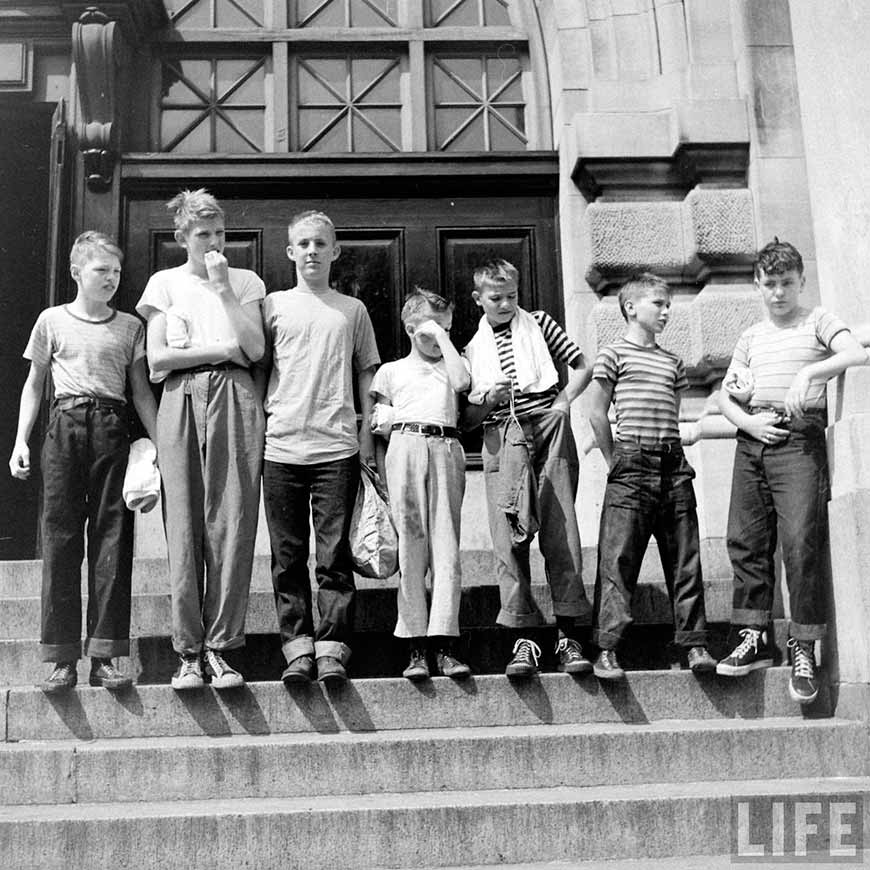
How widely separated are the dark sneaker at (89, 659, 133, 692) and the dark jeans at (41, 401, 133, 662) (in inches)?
2.5

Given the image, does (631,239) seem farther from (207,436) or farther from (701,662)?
(207,436)

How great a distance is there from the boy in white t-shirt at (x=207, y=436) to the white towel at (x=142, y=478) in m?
0.06

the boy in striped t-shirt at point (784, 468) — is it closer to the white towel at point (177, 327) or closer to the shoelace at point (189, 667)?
the shoelace at point (189, 667)

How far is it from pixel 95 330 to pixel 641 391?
2289mm

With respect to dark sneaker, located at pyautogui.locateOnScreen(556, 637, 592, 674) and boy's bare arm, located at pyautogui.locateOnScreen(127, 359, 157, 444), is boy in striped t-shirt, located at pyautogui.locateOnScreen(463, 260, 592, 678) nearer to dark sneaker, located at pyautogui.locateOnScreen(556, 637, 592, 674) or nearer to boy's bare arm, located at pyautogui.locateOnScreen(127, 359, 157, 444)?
dark sneaker, located at pyautogui.locateOnScreen(556, 637, 592, 674)

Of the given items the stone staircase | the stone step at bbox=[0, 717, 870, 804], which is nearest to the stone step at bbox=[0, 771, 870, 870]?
the stone staircase

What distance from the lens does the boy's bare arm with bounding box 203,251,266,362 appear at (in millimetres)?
4926

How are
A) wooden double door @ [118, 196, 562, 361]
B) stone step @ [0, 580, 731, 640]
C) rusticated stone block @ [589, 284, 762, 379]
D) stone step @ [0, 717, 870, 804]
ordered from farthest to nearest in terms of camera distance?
wooden double door @ [118, 196, 562, 361], rusticated stone block @ [589, 284, 762, 379], stone step @ [0, 580, 731, 640], stone step @ [0, 717, 870, 804]

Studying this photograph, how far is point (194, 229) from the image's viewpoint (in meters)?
5.09

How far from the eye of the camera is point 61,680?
4.70 metres

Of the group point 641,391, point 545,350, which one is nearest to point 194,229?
point 545,350

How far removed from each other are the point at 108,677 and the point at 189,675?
12.7 inches

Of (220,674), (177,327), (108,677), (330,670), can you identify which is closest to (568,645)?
(330,670)

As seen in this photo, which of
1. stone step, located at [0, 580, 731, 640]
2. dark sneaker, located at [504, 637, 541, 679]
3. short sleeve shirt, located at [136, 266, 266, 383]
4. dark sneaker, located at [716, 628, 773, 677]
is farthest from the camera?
stone step, located at [0, 580, 731, 640]
